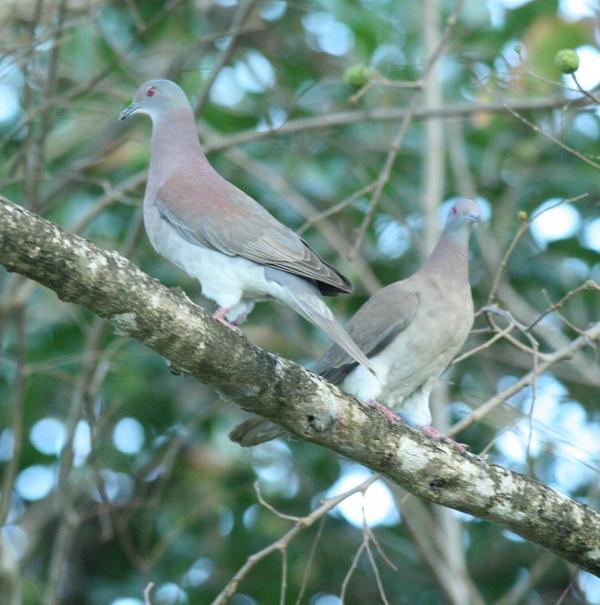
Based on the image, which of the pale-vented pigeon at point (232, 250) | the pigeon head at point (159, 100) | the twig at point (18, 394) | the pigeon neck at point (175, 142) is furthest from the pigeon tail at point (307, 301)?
the twig at point (18, 394)

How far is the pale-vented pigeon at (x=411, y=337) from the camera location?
4223mm

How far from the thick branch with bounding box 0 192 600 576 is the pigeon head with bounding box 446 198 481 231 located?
1.37m

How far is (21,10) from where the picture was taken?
499 centimetres

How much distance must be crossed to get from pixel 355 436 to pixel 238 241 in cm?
98

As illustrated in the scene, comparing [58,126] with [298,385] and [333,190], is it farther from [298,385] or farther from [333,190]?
[298,385]

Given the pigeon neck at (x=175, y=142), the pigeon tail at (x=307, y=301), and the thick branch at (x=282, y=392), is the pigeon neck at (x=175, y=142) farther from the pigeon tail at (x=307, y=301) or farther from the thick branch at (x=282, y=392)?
the thick branch at (x=282, y=392)

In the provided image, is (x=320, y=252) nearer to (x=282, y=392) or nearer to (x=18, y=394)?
(x=18, y=394)

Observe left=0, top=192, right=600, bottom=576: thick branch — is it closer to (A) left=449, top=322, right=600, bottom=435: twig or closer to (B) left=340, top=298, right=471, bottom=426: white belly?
(A) left=449, top=322, right=600, bottom=435: twig

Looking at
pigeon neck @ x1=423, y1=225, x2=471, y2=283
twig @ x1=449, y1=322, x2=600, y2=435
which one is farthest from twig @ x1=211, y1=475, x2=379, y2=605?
pigeon neck @ x1=423, y1=225, x2=471, y2=283

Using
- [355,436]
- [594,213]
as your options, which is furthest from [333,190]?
[355,436]

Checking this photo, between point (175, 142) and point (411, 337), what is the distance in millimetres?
1168

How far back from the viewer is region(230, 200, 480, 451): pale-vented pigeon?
13.9 feet

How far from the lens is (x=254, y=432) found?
3975 mm

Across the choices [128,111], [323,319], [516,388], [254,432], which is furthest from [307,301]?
[128,111]
